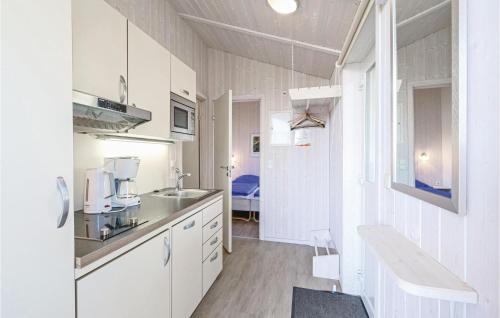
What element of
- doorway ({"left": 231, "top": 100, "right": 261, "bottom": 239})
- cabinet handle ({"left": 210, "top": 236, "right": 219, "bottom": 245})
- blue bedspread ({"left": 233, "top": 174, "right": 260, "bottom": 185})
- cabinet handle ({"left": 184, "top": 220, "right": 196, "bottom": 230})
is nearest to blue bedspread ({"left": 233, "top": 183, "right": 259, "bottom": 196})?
blue bedspread ({"left": 233, "top": 174, "right": 260, "bottom": 185})

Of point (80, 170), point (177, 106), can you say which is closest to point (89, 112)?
point (80, 170)

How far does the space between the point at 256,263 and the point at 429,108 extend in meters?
2.49

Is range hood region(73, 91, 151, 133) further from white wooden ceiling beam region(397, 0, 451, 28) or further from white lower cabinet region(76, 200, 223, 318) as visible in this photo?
white wooden ceiling beam region(397, 0, 451, 28)

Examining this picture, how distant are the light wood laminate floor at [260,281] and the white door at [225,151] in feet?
1.27

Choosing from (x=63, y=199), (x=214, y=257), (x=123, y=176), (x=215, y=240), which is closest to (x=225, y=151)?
(x=215, y=240)

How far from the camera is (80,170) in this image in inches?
58.5

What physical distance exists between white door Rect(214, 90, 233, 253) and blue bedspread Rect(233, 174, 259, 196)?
1.30 metres

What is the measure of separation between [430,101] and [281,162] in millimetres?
2690

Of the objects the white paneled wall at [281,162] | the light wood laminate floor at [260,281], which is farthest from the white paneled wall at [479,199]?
the white paneled wall at [281,162]

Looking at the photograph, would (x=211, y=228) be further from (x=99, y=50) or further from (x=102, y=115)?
(x=99, y=50)

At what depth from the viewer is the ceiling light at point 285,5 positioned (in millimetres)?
1673

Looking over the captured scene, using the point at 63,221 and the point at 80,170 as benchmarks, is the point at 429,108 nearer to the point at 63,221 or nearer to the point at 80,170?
the point at 63,221

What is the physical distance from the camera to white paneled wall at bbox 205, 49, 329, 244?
129 inches

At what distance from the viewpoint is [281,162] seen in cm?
345
